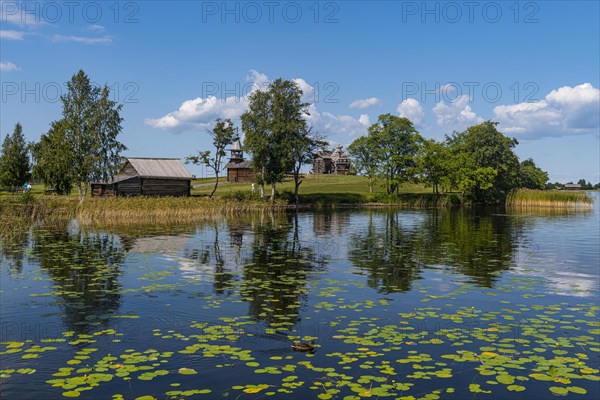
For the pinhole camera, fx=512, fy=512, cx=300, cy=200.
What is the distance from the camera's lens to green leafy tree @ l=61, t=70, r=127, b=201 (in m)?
66.2

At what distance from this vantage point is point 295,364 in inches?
378

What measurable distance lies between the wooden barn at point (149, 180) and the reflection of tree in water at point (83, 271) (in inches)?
1651

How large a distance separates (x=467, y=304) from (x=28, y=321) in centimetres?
1166

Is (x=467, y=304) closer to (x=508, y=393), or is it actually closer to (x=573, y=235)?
(x=508, y=393)

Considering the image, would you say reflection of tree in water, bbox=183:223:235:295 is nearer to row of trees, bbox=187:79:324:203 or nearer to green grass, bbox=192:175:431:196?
row of trees, bbox=187:79:324:203

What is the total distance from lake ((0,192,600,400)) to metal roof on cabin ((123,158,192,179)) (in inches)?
2058

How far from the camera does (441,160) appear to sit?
3610 inches

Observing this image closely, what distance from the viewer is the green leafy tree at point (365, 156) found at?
92625 millimetres

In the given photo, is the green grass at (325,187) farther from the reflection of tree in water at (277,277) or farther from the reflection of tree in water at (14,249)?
the reflection of tree in water at (277,277)

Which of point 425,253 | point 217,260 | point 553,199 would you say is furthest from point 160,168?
point 553,199

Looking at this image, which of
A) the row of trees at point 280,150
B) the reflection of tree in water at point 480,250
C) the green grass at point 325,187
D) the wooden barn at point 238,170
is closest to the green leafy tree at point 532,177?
the row of trees at point 280,150

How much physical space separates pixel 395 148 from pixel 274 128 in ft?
88.0

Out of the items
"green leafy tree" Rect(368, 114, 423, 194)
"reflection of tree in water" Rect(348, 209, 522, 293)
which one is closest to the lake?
"reflection of tree in water" Rect(348, 209, 522, 293)

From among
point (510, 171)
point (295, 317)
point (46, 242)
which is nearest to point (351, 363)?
point (295, 317)
